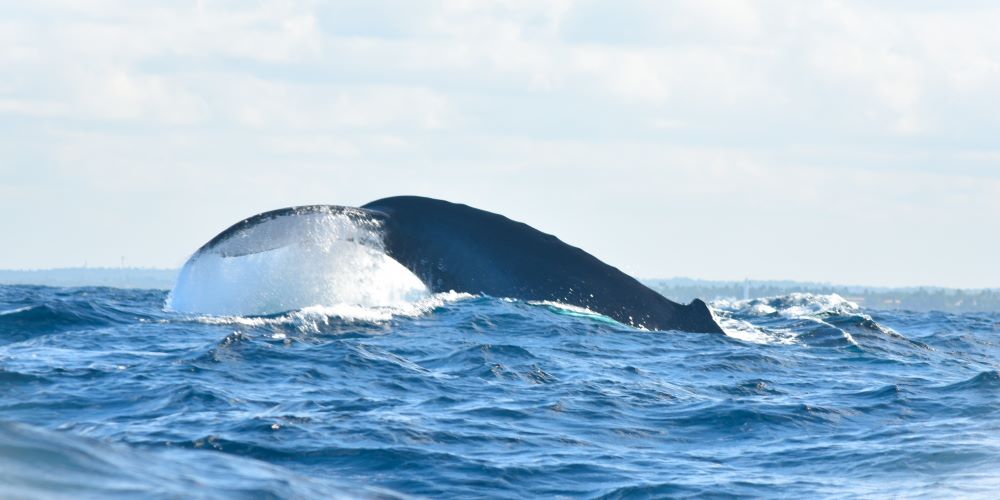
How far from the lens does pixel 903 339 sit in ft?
59.8

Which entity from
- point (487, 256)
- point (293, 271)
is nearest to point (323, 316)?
point (293, 271)

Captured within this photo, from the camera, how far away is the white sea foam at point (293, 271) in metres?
11.9

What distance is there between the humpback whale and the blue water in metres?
0.31

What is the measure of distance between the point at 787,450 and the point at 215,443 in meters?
4.17

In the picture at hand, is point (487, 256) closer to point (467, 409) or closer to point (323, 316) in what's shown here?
point (323, 316)

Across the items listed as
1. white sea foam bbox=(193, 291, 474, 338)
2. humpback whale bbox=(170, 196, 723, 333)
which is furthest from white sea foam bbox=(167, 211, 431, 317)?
white sea foam bbox=(193, 291, 474, 338)

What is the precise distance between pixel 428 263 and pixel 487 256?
0.61m

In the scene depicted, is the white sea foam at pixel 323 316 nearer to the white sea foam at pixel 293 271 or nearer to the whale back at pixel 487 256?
the white sea foam at pixel 293 271

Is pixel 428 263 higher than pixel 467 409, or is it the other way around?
pixel 428 263

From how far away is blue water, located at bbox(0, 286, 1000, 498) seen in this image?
7.80 meters

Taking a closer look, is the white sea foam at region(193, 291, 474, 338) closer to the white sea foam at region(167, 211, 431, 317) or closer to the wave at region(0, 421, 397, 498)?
the white sea foam at region(167, 211, 431, 317)

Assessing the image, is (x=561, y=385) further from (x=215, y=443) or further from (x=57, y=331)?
(x=57, y=331)

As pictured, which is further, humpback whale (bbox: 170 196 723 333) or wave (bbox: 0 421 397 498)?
humpback whale (bbox: 170 196 723 333)

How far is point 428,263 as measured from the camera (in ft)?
42.3
